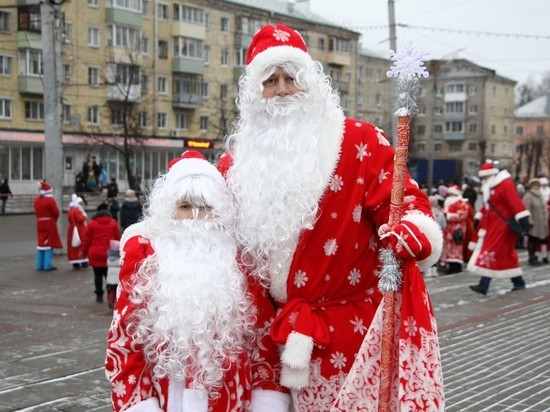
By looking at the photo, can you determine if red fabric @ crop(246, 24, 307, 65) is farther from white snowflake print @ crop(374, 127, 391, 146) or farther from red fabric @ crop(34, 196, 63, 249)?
red fabric @ crop(34, 196, 63, 249)

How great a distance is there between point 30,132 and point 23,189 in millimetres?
3074

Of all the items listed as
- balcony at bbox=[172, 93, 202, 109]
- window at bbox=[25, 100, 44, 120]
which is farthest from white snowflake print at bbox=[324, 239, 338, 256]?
balcony at bbox=[172, 93, 202, 109]

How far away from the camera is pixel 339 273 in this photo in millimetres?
3291

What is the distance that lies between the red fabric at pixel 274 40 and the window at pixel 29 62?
40898 mm

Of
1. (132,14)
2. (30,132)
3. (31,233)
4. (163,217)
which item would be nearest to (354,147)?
(163,217)

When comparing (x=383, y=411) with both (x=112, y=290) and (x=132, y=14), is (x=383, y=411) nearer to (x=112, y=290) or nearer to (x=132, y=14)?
(x=112, y=290)

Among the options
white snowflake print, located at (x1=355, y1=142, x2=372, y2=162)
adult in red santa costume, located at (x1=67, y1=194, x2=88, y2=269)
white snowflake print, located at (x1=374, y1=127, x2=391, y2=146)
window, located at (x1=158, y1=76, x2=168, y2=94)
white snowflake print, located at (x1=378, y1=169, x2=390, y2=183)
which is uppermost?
window, located at (x1=158, y1=76, x2=168, y2=94)

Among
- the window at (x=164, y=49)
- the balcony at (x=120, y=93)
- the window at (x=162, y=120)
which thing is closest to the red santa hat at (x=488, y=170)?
the balcony at (x=120, y=93)

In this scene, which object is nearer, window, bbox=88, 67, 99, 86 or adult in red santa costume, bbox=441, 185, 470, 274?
adult in red santa costume, bbox=441, 185, 470, 274

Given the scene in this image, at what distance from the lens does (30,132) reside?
139 ft

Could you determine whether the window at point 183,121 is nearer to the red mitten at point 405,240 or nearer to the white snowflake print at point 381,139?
the white snowflake print at point 381,139

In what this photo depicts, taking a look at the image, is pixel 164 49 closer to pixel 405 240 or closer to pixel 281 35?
pixel 281 35

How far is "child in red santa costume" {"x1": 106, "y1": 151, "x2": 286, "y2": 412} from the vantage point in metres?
3.14

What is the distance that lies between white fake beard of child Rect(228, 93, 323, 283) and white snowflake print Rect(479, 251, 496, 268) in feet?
25.6
